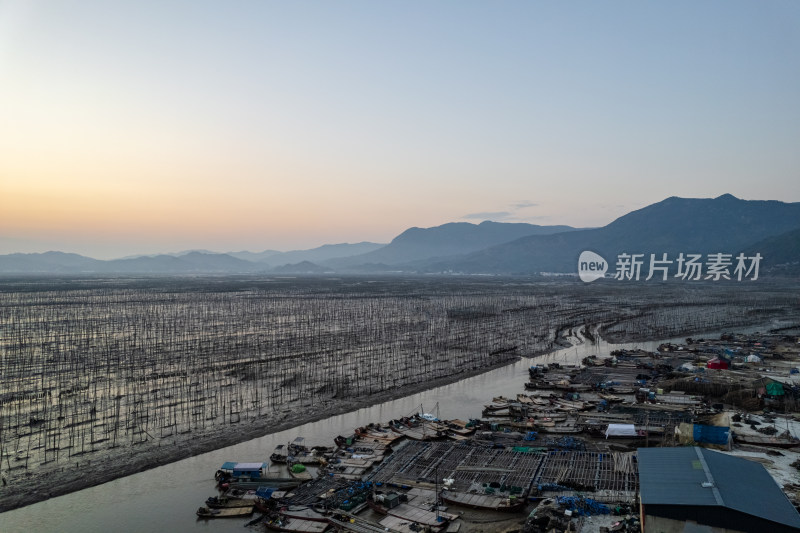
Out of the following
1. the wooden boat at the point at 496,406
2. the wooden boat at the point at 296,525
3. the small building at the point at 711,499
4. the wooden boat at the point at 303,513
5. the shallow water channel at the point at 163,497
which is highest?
the small building at the point at 711,499

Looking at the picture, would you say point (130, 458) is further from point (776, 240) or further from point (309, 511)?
point (776, 240)

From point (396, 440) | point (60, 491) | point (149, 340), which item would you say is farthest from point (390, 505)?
point (149, 340)

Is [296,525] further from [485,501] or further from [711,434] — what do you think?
[711,434]

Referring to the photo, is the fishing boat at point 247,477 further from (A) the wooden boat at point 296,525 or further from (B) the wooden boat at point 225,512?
(A) the wooden boat at point 296,525

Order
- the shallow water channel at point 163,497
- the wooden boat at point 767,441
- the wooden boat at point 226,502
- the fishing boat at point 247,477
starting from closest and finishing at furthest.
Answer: the shallow water channel at point 163,497
the wooden boat at point 226,502
the fishing boat at point 247,477
the wooden boat at point 767,441

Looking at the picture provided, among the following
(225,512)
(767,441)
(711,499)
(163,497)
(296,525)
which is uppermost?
(711,499)

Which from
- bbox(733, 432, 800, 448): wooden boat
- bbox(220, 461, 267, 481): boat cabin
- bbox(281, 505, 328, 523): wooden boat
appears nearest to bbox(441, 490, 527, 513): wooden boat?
bbox(281, 505, 328, 523): wooden boat

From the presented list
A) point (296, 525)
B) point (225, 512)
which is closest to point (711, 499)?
point (296, 525)

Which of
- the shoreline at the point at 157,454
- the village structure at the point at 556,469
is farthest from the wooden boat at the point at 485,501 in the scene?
the shoreline at the point at 157,454
